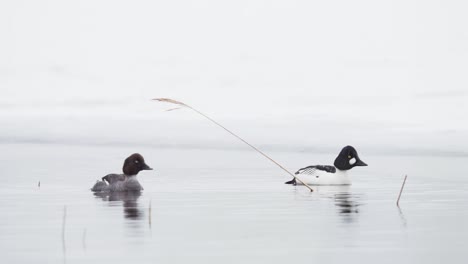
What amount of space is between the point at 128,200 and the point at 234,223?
5.09m

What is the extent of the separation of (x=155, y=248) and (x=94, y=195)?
9.29m

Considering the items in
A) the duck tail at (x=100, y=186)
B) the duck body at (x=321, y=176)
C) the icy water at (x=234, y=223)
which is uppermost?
the duck body at (x=321, y=176)

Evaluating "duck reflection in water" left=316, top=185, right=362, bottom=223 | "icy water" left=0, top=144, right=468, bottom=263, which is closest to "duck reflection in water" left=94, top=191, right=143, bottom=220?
"icy water" left=0, top=144, right=468, bottom=263

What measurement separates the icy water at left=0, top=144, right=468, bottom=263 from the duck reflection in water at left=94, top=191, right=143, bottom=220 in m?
0.02

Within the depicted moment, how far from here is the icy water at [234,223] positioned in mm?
12109

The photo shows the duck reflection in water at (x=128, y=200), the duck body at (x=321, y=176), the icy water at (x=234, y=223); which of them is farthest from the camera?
the duck body at (x=321, y=176)

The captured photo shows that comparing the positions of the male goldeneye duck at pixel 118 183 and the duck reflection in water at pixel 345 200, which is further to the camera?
the male goldeneye duck at pixel 118 183

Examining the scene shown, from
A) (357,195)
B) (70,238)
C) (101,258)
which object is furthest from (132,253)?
(357,195)

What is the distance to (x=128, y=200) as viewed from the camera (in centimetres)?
2028

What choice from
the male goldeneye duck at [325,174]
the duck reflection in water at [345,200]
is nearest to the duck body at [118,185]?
the duck reflection in water at [345,200]

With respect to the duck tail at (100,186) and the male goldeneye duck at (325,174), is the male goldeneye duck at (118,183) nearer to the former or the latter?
the duck tail at (100,186)

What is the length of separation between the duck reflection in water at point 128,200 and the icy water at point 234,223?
2 centimetres

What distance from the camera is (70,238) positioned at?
532 inches

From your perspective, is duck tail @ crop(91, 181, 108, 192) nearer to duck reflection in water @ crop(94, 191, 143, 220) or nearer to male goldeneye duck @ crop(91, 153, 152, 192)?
male goldeneye duck @ crop(91, 153, 152, 192)
